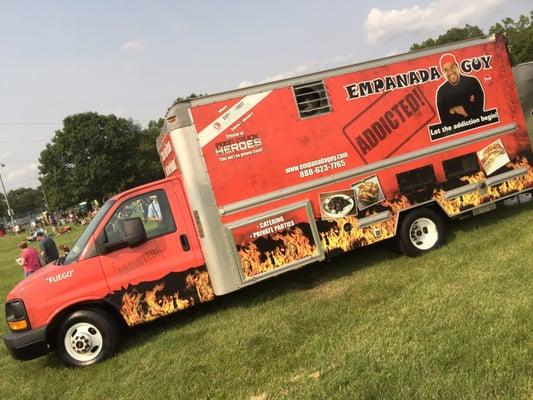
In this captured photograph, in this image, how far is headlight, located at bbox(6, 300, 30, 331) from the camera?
575 cm

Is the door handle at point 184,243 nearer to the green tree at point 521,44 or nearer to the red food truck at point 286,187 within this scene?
the red food truck at point 286,187

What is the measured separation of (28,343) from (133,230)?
5.82 ft

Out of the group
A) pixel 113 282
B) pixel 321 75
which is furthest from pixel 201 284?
pixel 321 75

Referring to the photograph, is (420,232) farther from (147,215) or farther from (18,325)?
(18,325)

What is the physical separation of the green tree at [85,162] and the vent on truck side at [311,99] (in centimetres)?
5146

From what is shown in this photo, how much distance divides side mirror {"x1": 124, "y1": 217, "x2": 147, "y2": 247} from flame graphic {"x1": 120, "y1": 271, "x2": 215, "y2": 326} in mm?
642

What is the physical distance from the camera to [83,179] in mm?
54375

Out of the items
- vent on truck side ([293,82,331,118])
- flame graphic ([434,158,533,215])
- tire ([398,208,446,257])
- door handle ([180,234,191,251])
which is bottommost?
tire ([398,208,446,257])

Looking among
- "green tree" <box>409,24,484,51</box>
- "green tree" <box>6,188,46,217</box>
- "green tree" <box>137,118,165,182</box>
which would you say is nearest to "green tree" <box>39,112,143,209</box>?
"green tree" <box>137,118,165,182</box>

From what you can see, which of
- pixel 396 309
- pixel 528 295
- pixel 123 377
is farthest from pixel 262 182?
pixel 528 295

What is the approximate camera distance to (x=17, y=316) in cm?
578

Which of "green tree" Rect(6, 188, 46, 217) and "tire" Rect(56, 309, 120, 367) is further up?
"green tree" Rect(6, 188, 46, 217)

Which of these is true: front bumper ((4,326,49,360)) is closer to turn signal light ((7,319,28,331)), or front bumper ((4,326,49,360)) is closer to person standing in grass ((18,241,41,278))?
turn signal light ((7,319,28,331))

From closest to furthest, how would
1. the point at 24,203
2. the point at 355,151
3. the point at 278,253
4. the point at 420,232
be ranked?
the point at 278,253 < the point at 355,151 < the point at 420,232 < the point at 24,203
